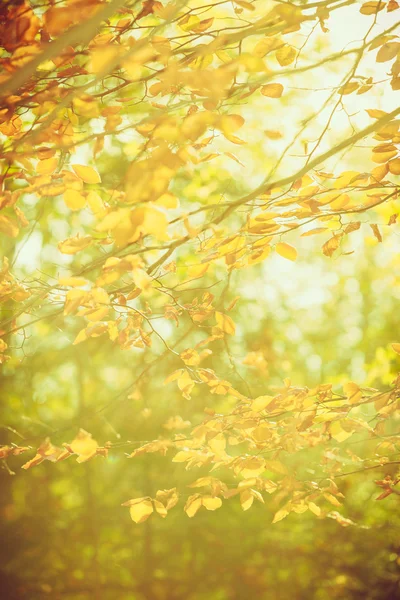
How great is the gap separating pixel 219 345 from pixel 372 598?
13.3ft

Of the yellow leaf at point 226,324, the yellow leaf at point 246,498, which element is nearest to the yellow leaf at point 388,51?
the yellow leaf at point 226,324

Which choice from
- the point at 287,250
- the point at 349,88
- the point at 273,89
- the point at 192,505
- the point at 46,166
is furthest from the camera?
the point at 192,505

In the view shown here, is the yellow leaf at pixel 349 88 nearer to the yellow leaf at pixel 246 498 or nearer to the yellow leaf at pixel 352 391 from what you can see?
the yellow leaf at pixel 352 391

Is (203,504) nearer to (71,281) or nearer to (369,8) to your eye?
(71,281)

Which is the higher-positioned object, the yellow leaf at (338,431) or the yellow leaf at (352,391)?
the yellow leaf at (352,391)

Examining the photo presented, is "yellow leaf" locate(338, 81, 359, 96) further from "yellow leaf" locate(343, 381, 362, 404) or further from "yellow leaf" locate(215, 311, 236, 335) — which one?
"yellow leaf" locate(343, 381, 362, 404)

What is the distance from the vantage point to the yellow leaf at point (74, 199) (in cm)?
120

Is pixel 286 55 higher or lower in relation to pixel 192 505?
higher

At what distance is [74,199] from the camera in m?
1.20

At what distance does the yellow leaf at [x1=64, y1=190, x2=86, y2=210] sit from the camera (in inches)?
47.3

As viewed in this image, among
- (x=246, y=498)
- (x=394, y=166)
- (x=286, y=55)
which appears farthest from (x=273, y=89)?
(x=246, y=498)

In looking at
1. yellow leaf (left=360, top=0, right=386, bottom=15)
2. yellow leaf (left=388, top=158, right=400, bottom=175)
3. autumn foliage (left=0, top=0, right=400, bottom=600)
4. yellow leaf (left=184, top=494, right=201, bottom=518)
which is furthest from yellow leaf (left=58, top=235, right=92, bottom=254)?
yellow leaf (left=360, top=0, right=386, bottom=15)

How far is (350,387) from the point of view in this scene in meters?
1.65

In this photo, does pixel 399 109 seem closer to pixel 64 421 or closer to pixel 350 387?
pixel 350 387
